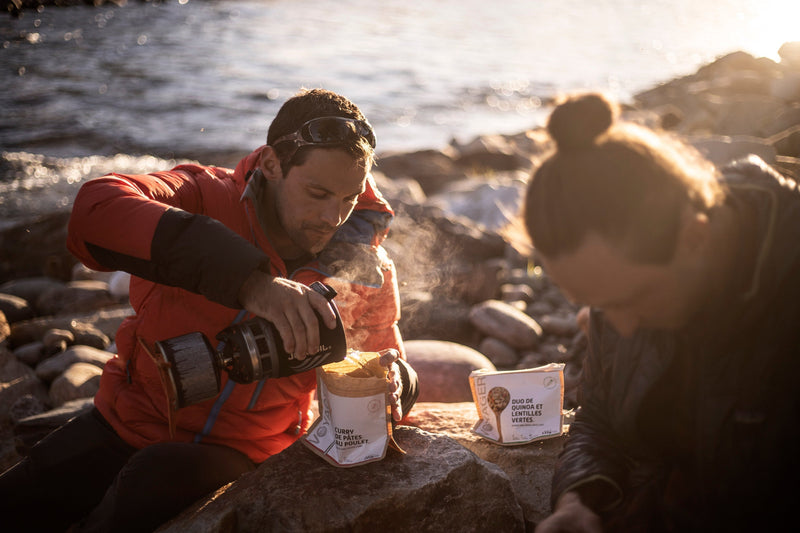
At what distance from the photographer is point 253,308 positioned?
7.59ft

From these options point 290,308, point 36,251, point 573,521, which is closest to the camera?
point 573,521

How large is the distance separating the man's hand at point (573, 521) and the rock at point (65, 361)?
13.4 ft

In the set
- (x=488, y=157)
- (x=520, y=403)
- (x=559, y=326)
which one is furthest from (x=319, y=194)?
(x=488, y=157)

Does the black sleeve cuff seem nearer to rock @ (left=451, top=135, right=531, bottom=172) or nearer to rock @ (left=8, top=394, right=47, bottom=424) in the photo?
rock @ (left=8, top=394, right=47, bottom=424)

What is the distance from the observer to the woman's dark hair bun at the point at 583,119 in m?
1.71

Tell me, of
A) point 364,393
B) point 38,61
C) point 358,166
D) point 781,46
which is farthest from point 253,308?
point 38,61

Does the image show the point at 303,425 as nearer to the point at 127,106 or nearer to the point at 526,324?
the point at 526,324

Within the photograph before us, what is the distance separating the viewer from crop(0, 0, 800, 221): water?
1498 centimetres

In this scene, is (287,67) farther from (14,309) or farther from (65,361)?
(65,361)

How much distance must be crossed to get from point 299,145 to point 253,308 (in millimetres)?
959

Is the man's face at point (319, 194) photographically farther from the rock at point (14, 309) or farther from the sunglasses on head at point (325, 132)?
the rock at point (14, 309)

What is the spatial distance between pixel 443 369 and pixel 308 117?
2.34m

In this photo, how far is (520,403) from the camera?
3.23 meters

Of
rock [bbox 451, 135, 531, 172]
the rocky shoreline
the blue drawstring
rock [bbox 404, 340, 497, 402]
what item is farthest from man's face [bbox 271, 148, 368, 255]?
rock [bbox 451, 135, 531, 172]
